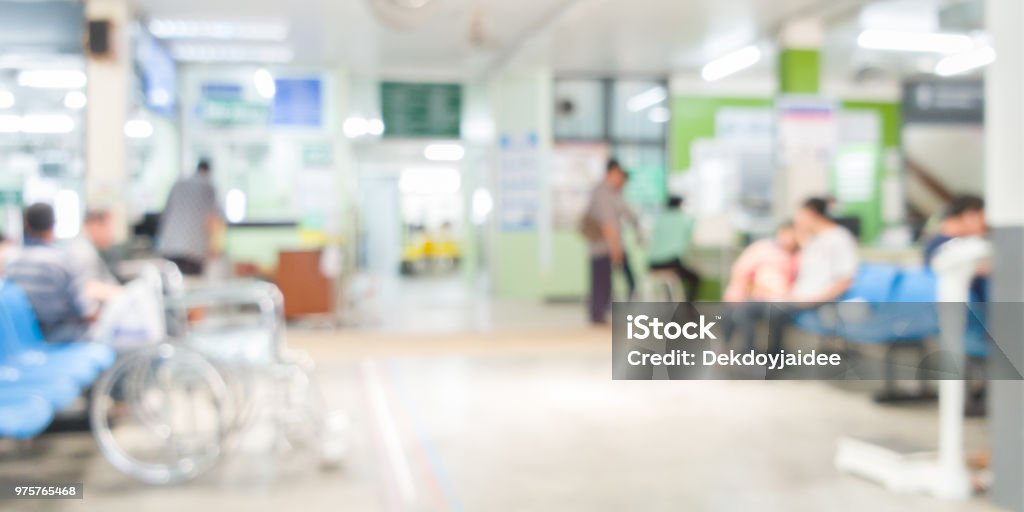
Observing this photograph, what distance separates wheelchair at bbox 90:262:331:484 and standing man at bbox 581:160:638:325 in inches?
159

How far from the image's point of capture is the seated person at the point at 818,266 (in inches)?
212

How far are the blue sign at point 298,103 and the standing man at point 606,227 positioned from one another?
445cm

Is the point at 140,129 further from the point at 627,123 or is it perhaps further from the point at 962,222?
the point at 962,222

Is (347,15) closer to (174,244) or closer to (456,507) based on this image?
(174,244)

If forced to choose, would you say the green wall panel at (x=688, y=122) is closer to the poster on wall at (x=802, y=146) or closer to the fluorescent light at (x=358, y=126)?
the poster on wall at (x=802, y=146)

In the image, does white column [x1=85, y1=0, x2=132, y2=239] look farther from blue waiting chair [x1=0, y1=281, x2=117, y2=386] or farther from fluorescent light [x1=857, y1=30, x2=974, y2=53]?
fluorescent light [x1=857, y1=30, x2=974, y2=53]

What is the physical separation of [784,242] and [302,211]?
6.34 metres

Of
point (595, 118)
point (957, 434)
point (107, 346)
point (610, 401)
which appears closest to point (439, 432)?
point (610, 401)

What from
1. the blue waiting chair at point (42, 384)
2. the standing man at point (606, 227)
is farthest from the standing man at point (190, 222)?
the blue waiting chair at point (42, 384)

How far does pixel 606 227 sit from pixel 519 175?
3.86 meters

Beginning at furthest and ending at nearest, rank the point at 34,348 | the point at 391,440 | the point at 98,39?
the point at 98,39, the point at 391,440, the point at 34,348

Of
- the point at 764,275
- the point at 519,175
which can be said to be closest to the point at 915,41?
the point at 519,175

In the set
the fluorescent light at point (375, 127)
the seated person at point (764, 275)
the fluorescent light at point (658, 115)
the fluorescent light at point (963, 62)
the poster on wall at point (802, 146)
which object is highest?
the fluorescent light at point (963, 62)

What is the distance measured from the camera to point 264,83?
11.0 meters
